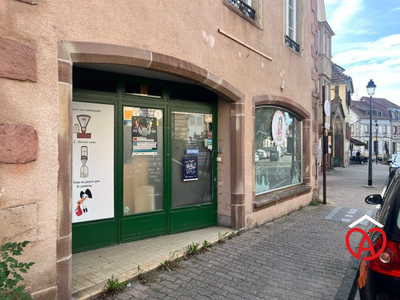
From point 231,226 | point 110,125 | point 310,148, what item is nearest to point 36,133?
point 110,125

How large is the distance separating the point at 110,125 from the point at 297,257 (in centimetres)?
347

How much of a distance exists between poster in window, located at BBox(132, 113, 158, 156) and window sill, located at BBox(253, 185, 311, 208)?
248cm

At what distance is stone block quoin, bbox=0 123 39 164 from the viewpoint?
264 centimetres

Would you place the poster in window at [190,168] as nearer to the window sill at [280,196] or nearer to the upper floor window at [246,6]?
the window sill at [280,196]

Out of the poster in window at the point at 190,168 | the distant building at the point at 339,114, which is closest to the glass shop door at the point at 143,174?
the poster in window at the point at 190,168

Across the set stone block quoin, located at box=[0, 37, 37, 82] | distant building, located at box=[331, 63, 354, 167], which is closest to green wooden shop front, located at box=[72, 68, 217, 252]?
stone block quoin, located at box=[0, 37, 37, 82]

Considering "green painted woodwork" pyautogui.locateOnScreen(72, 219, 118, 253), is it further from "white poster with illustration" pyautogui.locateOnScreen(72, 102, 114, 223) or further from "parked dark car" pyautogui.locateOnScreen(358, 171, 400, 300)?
"parked dark car" pyautogui.locateOnScreen(358, 171, 400, 300)

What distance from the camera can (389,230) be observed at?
7.99ft

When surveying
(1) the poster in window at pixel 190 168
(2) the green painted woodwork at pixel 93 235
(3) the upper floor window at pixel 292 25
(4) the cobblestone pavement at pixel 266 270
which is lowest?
(4) the cobblestone pavement at pixel 266 270

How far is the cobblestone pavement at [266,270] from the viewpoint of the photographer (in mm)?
3420

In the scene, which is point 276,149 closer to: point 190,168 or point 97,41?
point 190,168

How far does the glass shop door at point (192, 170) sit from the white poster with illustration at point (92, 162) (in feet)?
3.74

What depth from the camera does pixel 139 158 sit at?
16.2ft

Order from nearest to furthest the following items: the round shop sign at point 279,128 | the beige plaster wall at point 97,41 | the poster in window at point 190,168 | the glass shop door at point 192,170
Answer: the beige plaster wall at point 97,41 < the glass shop door at point 192,170 < the poster in window at point 190,168 < the round shop sign at point 279,128
